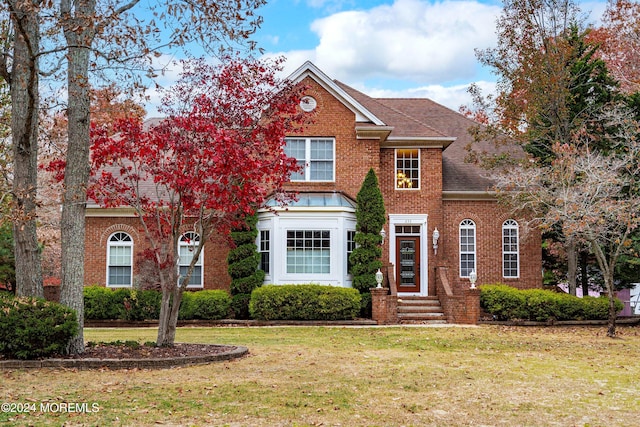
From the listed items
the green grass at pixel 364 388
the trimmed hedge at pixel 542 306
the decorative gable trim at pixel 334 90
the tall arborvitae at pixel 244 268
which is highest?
the decorative gable trim at pixel 334 90

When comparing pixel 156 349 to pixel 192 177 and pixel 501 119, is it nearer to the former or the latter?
pixel 192 177

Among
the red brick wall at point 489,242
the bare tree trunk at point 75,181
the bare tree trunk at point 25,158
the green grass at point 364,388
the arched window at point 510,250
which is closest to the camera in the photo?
the green grass at point 364,388

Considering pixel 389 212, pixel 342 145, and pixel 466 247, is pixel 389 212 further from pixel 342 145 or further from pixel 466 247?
pixel 466 247

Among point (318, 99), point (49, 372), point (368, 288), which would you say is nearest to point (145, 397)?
point (49, 372)

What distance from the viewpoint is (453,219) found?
25.8 meters

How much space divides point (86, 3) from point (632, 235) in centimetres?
1795

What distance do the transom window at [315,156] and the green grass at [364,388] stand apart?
32.1 feet

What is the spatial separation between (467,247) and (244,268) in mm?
8454

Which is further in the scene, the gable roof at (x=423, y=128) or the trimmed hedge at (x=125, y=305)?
the gable roof at (x=423, y=128)

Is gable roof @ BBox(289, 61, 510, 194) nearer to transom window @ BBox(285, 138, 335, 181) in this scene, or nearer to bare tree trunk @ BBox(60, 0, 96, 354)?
transom window @ BBox(285, 138, 335, 181)

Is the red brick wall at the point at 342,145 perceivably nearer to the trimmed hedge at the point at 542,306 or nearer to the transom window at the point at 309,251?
the transom window at the point at 309,251

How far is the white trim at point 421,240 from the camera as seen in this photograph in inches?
989

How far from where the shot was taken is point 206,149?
41.7 feet

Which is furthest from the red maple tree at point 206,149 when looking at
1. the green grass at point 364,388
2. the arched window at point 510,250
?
the arched window at point 510,250
